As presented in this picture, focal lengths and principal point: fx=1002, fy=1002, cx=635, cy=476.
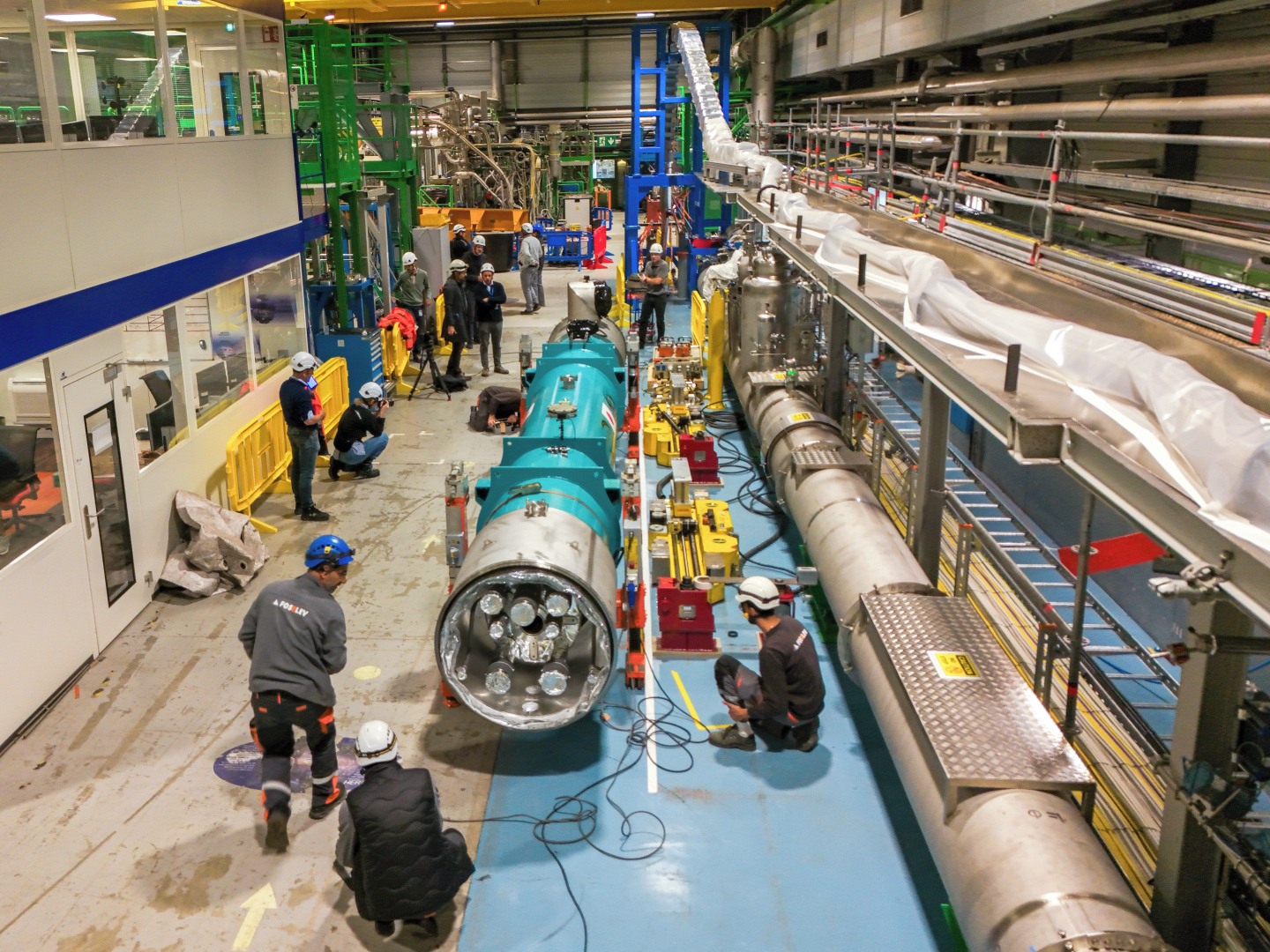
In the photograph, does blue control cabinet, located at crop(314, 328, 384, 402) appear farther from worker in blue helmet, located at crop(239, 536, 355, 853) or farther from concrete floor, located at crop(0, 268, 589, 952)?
worker in blue helmet, located at crop(239, 536, 355, 853)

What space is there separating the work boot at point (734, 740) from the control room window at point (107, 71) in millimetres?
5900

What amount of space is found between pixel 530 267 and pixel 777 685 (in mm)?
13584

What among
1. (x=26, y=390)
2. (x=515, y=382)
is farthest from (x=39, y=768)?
(x=515, y=382)

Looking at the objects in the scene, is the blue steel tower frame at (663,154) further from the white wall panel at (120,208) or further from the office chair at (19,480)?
the office chair at (19,480)

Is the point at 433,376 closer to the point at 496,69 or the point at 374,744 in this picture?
the point at 374,744

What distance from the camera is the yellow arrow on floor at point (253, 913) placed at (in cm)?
469

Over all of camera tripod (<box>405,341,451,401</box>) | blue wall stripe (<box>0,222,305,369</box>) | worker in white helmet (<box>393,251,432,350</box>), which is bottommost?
camera tripod (<box>405,341,451,401</box>)

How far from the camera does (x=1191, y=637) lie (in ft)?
11.1

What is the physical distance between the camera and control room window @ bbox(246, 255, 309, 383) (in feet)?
35.7

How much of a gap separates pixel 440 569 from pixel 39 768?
3391mm

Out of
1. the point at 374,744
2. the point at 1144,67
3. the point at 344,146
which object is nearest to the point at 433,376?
the point at 344,146

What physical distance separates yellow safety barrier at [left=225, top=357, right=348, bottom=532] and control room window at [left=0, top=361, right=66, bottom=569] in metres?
2.37

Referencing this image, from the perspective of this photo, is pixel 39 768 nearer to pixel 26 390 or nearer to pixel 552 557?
pixel 26 390

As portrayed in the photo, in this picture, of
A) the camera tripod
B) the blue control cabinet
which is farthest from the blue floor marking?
the camera tripod
